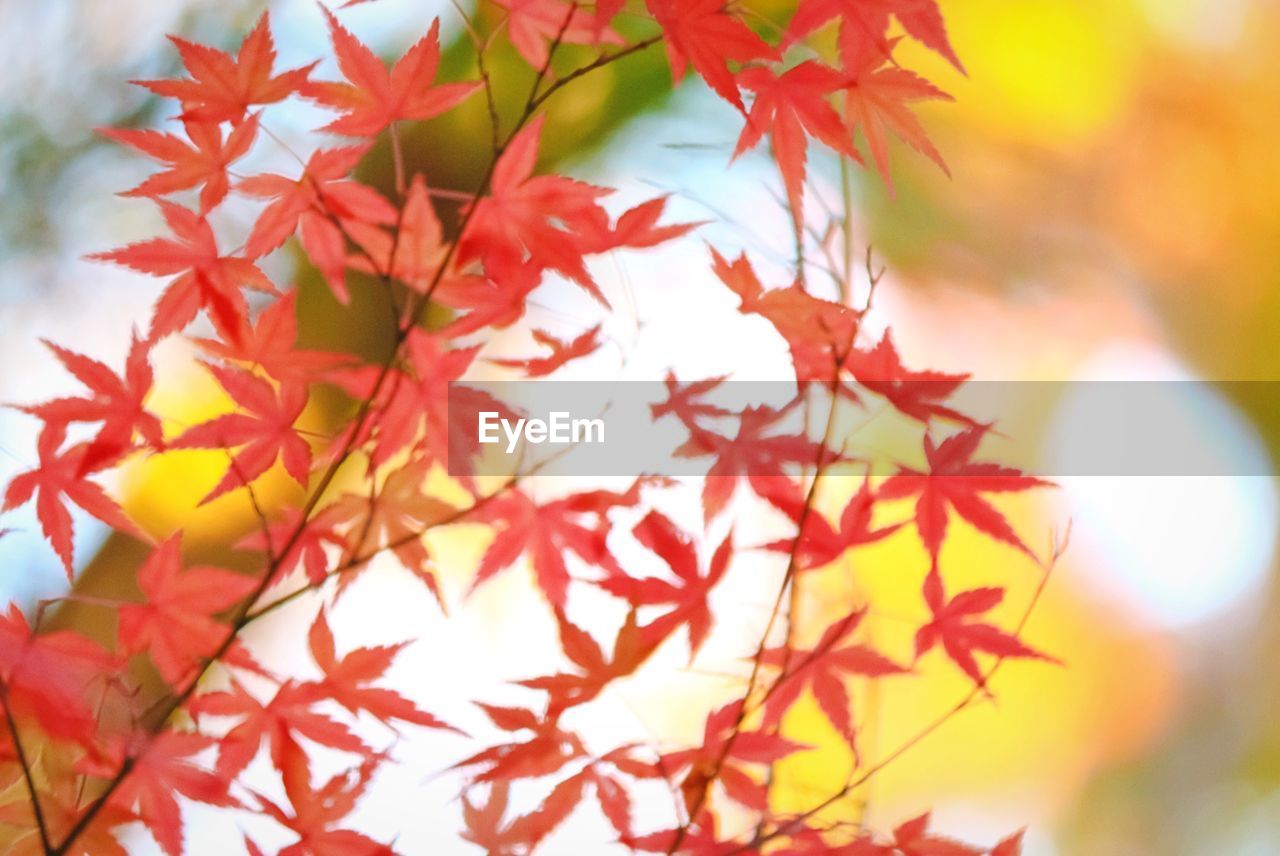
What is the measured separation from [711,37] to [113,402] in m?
0.47

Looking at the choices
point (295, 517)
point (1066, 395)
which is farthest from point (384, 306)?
point (1066, 395)

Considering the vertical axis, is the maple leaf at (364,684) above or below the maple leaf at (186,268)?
below

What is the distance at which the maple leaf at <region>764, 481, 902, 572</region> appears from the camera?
68 centimetres

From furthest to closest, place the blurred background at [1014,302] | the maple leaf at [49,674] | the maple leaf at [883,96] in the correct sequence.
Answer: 1. the blurred background at [1014,302]
2. the maple leaf at [883,96]
3. the maple leaf at [49,674]

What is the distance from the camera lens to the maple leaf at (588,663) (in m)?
0.62

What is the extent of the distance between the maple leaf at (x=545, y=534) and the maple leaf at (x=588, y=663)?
7cm

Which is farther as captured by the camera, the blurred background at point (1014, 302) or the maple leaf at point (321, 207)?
the blurred background at point (1014, 302)

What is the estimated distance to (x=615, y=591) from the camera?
2.09 ft

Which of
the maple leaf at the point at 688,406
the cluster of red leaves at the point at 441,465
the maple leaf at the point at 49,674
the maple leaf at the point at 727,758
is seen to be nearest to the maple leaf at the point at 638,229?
the cluster of red leaves at the point at 441,465

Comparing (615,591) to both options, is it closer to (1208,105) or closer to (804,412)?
(804,412)

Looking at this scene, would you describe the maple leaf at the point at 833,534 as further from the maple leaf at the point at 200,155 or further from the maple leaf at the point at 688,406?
the maple leaf at the point at 200,155

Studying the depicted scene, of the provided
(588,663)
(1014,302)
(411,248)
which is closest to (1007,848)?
(588,663)

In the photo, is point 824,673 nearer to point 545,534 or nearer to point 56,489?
point 545,534

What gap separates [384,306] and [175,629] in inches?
26.7
